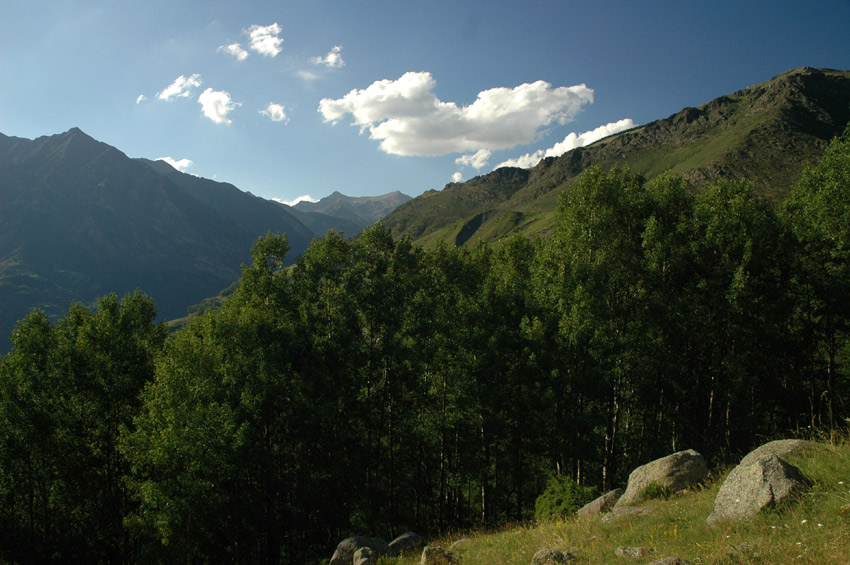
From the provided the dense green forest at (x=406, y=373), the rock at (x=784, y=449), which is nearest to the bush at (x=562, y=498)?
the dense green forest at (x=406, y=373)

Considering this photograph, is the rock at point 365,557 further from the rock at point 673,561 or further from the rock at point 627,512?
the rock at point 673,561

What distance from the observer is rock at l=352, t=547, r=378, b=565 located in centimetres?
1797

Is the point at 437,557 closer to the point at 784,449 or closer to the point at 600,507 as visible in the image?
the point at 600,507

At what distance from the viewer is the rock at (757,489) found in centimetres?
1016

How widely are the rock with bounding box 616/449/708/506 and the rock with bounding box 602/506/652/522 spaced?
1516 millimetres

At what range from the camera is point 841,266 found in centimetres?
2445

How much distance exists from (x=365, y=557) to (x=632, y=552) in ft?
39.9

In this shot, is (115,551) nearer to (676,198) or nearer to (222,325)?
(222,325)

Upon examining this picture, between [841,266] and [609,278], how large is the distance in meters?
12.3

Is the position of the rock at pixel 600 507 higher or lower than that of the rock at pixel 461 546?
higher

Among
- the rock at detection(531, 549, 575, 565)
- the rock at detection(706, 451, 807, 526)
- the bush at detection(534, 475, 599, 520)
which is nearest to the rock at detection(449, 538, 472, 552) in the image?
the bush at detection(534, 475, 599, 520)

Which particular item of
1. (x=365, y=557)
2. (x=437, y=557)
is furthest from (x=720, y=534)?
(x=365, y=557)

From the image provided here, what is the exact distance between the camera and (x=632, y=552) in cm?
1065

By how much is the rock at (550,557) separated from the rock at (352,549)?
→ 10108 millimetres
